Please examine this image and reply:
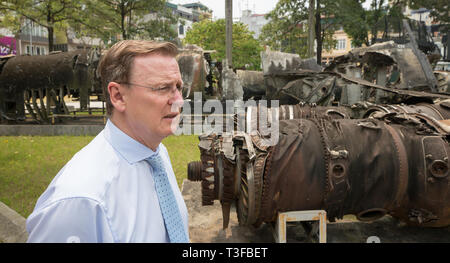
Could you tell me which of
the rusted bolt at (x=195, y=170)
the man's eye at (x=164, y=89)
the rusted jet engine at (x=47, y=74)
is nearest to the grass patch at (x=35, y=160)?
the rusted jet engine at (x=47, y=74)

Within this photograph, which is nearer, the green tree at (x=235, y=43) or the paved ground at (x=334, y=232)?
the paved ground at (x=334, y=232)

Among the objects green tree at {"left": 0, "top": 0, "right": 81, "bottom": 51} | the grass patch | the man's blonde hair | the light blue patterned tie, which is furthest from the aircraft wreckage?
green tree at {"left": 0, "top": 0, "right": 81, "bottom": 51}

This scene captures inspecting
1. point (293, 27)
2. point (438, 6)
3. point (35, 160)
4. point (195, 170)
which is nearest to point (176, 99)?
point (195, 170)

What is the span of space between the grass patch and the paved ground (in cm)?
204

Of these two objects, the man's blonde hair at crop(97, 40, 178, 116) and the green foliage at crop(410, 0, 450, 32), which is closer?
the man's blonde hair at crop(97, 40, 178, 116)

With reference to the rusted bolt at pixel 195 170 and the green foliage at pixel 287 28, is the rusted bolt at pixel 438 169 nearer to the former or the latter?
the rusted bolt at pixel 195 170

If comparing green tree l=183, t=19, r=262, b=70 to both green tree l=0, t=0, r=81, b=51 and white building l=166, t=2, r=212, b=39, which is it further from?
white building l=166, t=2, r=212, b=39

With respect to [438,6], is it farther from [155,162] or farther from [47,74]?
[155,162]

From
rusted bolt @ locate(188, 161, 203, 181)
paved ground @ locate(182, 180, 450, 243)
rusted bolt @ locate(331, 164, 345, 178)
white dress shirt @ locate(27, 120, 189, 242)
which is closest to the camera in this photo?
white dress shirt @ locate(27, 120, 189, 242)

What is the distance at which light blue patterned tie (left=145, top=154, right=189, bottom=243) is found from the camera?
62.7 inches

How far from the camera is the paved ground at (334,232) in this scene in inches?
160

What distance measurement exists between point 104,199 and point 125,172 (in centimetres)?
17

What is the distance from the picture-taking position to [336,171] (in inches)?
124

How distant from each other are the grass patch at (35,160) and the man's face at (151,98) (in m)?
4.30
